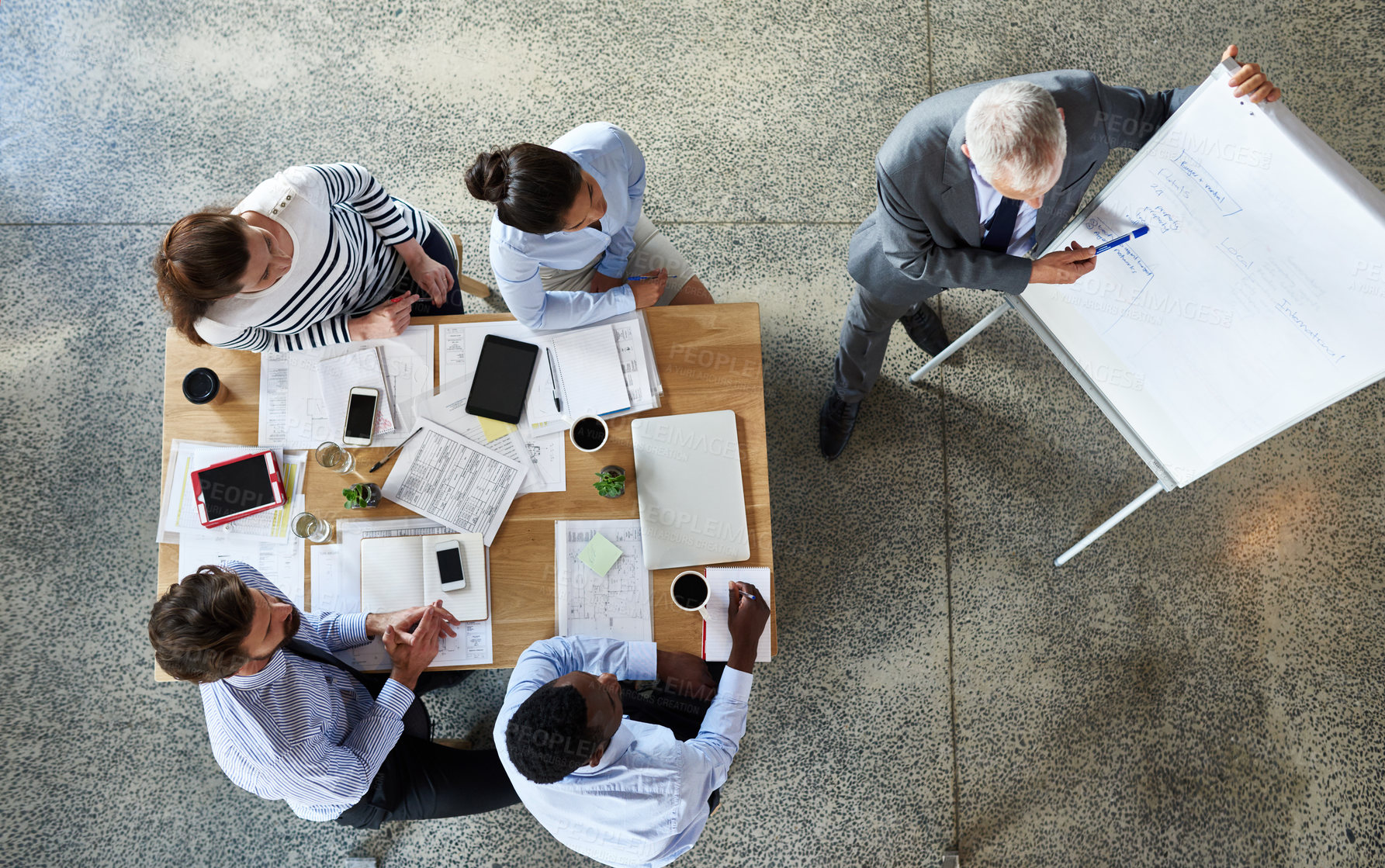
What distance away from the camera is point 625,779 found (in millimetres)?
1453

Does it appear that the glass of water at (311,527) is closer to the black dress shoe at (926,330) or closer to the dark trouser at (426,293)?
the dark trouser at (426,293)

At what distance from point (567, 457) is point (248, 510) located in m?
0.70

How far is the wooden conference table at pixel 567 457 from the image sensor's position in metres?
1.59

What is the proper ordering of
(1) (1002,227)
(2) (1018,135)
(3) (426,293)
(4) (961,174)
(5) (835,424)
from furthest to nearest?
1. (5) (835,424)
2. (3) (426,293)
3. (1) (1002,227)
4. (4) (961,174)
5. (2) (1018,135)

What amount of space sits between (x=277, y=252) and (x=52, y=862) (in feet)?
6.66

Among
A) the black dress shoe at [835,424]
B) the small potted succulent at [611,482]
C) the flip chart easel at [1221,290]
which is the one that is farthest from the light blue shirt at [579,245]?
the flip chart easel at [1221,290]

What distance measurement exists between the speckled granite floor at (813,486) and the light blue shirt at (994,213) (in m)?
0.79

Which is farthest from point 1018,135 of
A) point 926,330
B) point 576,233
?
point 926,330

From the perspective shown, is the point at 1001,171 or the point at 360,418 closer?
the point at 1001,171

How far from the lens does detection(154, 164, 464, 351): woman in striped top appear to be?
53.8 inches

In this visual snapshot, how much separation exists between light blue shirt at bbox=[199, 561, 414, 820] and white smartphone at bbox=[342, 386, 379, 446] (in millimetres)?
341

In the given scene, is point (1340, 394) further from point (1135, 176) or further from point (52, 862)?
point (52, 862)

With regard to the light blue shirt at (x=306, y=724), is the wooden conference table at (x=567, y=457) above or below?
above

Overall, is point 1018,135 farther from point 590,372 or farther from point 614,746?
point 614,746
